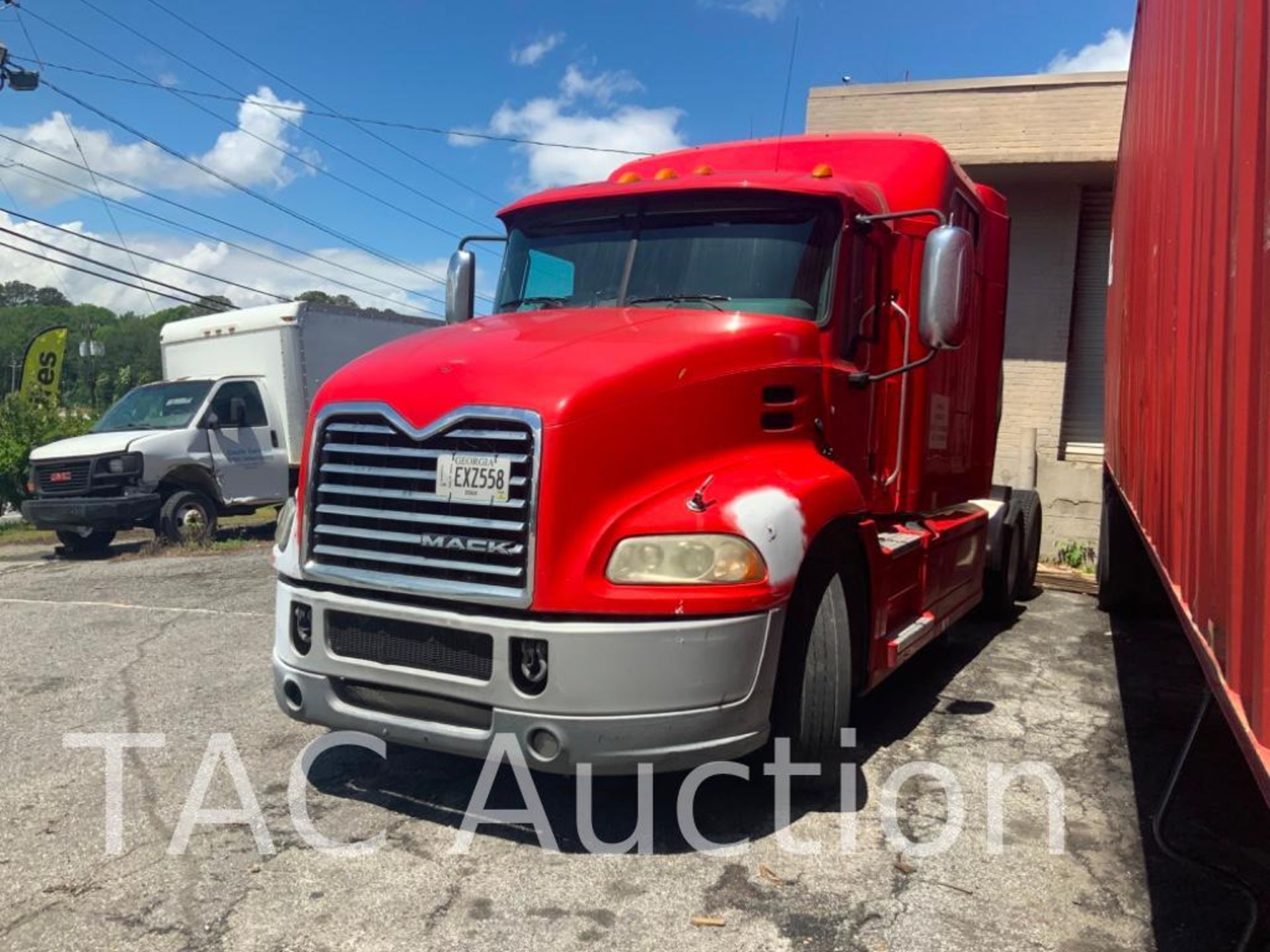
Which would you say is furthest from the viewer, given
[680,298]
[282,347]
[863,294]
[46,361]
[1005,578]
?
[46,361]

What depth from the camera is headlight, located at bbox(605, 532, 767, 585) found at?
11.7ft

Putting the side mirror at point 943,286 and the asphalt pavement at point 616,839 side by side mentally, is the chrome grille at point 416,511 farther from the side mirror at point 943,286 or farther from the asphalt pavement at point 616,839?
the side mirror at point 943,286

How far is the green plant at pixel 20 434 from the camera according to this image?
15.1m

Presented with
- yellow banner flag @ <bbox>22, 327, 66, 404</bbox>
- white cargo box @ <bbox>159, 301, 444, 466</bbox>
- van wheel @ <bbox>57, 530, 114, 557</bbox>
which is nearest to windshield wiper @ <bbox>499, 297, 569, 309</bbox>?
white cargo box @ <bbox>159, 301, 444, 466</bbox>

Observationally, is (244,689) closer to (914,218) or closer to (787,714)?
(787,714)

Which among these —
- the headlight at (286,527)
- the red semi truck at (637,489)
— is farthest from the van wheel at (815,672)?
the headlight at (286,527)

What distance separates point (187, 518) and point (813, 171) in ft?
32.1

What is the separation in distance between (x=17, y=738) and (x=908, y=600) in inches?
177

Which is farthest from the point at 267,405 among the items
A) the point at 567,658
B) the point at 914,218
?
the point at 567,658

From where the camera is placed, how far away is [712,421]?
4047 mm

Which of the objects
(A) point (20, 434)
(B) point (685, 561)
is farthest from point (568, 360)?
(A) point (20, 434)

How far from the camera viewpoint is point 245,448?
13.0 meters

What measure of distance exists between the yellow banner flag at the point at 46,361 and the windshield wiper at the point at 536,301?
16.5 m

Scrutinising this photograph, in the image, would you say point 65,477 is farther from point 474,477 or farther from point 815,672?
point 815,672
